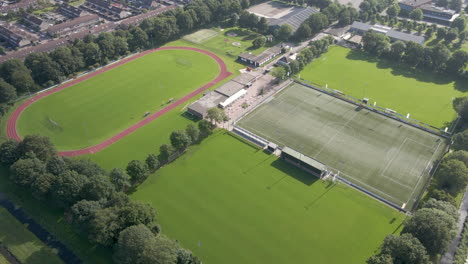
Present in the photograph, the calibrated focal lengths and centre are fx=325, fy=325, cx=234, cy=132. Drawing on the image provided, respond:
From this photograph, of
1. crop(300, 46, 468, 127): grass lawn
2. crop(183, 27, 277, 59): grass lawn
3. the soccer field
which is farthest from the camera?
crop(183, 27, 277, 59): grass lawn

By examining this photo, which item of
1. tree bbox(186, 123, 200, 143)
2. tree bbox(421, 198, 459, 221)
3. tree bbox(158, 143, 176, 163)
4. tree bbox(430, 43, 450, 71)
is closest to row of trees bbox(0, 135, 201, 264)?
tree bbox(158, 143, 176, 163)

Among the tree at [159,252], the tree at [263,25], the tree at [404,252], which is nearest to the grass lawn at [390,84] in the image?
the tree at [263,25]

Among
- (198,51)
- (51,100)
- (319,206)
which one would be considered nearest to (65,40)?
(51,100)

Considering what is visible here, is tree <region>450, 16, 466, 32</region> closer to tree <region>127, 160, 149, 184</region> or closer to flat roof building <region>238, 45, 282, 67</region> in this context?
flat roof building <region>238, 45, 282, 67</region>

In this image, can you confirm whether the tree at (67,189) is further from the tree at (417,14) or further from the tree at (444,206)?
the tree at (417,14)

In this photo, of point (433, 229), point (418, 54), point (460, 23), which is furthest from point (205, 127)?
point (460, 23)

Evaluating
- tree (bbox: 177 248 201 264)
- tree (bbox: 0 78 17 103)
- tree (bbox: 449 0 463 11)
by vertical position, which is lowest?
tree (bbox: 0 78 17 103)

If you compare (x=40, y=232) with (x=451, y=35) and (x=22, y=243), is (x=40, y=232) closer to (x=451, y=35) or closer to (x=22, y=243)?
(x=22, y=243)
